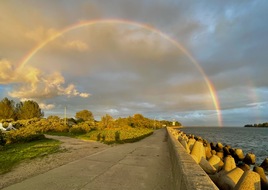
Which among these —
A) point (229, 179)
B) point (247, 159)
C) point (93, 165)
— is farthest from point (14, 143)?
point (247, 159)

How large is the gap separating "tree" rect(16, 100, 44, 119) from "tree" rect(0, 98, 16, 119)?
276 cm

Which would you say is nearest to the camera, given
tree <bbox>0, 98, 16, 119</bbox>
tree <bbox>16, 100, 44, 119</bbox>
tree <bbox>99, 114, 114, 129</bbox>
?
tree <bbox>99, 114, 114, 129</bbox>

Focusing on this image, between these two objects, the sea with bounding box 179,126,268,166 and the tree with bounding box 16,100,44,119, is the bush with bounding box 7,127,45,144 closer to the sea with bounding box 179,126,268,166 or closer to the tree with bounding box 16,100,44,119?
the sea with bounding box 179,126,268,166

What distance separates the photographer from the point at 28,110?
90.8 meters

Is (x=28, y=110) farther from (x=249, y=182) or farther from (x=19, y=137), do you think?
(x=249, y=182)

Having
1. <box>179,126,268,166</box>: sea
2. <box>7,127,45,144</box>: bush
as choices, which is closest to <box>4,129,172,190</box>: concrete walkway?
<box>7,127,45,144</box>: bush

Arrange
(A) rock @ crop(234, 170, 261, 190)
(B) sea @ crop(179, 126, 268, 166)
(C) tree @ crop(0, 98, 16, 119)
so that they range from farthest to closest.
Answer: (C) tree @ crop(0, 98, 16, 119), (B) sea @ crop(179, 126, 268, 166), (A) rock @ crop(234, 170, 261, 190)

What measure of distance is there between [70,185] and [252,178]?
4.98 metres

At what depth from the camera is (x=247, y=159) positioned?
22688mm

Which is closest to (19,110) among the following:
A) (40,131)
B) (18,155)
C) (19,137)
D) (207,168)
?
(40,131)

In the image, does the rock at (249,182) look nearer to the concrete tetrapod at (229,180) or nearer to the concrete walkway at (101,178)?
the concrete tetrapod at (229,180)

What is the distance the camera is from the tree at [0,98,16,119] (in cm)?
8425

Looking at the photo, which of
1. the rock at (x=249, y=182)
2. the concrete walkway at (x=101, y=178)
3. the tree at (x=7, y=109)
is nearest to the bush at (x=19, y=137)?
the concrete walkway at (x=101, y=178)

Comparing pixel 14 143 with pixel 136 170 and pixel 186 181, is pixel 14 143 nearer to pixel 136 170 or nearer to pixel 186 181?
pixel 136 170
